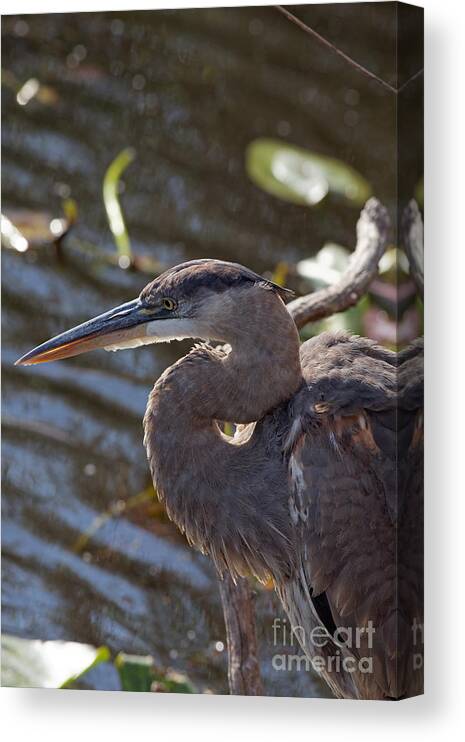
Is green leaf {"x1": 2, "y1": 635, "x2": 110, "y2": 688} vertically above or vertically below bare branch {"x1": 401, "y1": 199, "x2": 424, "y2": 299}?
below

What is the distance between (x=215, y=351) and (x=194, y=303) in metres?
0.12

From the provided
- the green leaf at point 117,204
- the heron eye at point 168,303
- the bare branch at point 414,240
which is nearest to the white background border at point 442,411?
the bare branch at point 414,240

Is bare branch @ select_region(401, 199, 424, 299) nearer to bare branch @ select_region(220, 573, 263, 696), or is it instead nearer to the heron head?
the heron head

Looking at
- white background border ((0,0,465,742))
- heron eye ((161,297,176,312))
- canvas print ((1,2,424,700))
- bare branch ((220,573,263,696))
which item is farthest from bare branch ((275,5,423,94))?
bare branch ((220,573,263,696))

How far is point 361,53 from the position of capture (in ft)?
9.05

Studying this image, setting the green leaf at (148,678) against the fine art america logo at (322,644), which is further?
the green leaf at (148,678)

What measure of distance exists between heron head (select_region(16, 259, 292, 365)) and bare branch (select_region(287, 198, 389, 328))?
0.21 meters

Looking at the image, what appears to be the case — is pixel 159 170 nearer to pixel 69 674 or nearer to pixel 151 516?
pixel 151 516

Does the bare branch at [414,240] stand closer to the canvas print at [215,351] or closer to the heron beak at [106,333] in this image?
the canvas print at [215,351]

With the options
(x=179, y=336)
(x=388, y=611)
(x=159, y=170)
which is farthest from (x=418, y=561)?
(x=159, y=170)

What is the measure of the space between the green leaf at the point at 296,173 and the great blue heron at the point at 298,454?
1.61 feet

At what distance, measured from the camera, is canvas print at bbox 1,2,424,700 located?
262 centimetres

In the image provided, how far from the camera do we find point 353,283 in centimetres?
284

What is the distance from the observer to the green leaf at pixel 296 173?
3.05 meters
